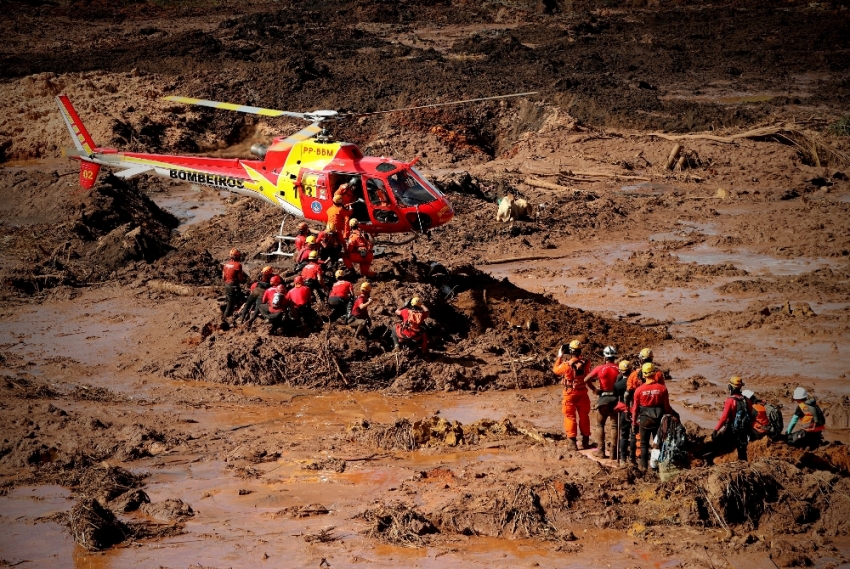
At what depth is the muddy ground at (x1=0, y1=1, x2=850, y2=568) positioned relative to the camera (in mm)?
9859

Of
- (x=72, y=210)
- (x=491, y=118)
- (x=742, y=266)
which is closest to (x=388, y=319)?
(x=742, y=266)

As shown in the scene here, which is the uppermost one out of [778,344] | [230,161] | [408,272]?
[230,161]

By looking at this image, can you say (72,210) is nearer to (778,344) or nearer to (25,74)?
(25,74)

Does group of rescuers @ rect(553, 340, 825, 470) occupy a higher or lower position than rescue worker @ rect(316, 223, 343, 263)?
lower

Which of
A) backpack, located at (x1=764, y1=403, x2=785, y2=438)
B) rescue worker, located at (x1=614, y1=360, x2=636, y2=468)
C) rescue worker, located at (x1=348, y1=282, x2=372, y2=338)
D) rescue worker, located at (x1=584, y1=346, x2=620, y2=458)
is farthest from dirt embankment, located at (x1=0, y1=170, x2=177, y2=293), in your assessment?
backpack, located at (x1=764, y1=403, x2=785, y2=438)

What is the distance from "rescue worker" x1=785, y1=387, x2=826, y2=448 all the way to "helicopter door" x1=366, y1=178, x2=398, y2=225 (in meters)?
7.85

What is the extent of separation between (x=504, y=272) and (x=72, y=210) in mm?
10416

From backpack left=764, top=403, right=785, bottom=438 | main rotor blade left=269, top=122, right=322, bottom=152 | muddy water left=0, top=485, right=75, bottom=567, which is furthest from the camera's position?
main rotor blade left=269, top=122, right=322, bottom=152

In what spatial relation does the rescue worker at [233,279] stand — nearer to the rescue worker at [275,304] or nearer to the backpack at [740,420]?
the rescue worker at [275,304]

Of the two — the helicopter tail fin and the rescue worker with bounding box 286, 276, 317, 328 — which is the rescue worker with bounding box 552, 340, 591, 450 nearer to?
the rescue worker with bounding box 286, 276, 317, 328

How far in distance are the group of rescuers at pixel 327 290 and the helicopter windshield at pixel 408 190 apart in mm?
892

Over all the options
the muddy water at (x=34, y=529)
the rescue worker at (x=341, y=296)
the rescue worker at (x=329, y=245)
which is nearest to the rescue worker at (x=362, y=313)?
the rescue worker at (x=341, y=296)

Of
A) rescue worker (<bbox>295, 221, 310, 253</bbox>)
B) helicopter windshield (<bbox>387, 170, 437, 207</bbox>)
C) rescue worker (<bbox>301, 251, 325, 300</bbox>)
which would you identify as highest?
helicopter windshield (<bbox>387, 170, 437, 207</bbox>)

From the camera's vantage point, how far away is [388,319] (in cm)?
1509
